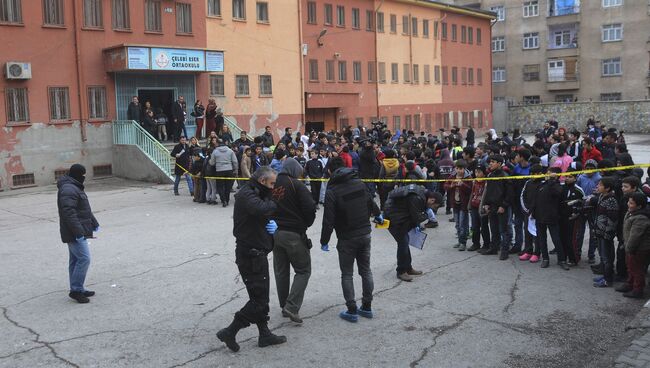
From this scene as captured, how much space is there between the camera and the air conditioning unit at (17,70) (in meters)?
22.1

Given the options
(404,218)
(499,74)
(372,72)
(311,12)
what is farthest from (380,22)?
(404,218)

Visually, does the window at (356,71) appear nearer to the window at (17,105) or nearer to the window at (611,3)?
the window at (17,105)

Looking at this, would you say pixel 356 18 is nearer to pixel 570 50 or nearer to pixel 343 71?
pixel 343 71

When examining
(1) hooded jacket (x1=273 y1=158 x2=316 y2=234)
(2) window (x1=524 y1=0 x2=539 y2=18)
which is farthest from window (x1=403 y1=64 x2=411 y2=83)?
(1) hooded jacket (x1=273 y1=158 x2=316 y2=234)

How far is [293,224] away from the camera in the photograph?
7.48 metres

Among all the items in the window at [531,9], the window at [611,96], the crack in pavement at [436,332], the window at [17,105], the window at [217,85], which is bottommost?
the crack in pavement at [436,332]

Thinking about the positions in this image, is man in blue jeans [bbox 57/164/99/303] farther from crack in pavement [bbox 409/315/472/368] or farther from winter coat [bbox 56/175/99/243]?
crack in pavement [bbox 409/315/472/368]

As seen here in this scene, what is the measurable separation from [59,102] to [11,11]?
3564 mm

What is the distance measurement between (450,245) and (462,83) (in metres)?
41.1

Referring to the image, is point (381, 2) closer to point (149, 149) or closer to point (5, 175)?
point (149, 149)

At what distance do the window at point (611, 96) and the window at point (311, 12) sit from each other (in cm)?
3548

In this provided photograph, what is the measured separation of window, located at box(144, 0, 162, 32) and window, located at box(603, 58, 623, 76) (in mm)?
46518

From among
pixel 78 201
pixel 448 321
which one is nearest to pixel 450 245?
pixel 448 321

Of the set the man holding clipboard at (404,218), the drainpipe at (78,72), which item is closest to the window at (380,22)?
the drainpipe at (78,72)
